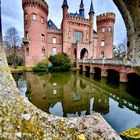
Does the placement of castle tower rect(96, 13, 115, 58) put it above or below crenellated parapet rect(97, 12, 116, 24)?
below

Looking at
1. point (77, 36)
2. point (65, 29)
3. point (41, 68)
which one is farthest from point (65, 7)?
point (41, 68)

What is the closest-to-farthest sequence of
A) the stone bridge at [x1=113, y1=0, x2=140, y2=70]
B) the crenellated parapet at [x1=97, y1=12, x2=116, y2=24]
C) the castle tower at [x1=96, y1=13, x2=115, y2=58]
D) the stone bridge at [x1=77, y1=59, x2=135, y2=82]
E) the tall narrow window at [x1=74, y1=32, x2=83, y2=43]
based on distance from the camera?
1. the stone bridge at [x1=113, y1=0, x2=140, y2=70]
2. the stone bridge at [x1=77, y1=59, x2=135, y2=82]
3. the tall narrow window at [x1=74, y1=32, x2=83, y2=43]
4. the crenellated parapet at [x1=97, y1=12, x2=116, y2=24]
5. the castle tower at [x1=96, y1=13, x2=115, y2=58]

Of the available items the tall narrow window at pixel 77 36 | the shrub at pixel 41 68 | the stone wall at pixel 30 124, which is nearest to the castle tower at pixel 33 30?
the shrub at pixel 41 68

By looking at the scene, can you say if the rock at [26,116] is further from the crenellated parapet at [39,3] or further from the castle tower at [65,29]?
the castle tower at [65,29]

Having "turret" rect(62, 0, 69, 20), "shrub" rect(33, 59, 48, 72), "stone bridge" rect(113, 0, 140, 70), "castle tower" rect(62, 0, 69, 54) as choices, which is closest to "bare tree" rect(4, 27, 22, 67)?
"shrub" rect(33, 59, 48, 72)

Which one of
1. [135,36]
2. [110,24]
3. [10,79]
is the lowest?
[10,79]

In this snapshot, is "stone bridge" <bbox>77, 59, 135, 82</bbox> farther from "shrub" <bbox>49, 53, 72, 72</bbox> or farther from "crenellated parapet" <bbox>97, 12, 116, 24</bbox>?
"crenellated parapet" <bbox>97, 12, 116, 24</bbox>

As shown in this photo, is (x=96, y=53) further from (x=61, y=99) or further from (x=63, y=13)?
(x=61, y=99)

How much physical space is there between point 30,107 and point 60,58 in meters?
30.9

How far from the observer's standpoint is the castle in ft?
109

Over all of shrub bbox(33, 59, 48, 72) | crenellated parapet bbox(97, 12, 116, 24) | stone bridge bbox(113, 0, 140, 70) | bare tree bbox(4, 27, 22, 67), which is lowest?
shrub bbox(33, 59, 48, 72)

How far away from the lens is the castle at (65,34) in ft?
109

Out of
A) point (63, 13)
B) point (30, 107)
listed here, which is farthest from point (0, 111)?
point (63, 13)

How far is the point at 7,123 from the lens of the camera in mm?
1028
